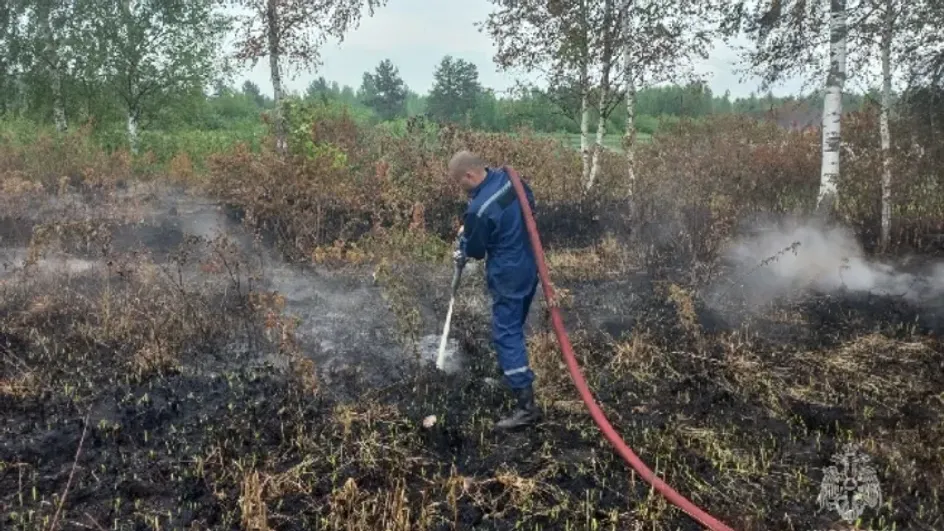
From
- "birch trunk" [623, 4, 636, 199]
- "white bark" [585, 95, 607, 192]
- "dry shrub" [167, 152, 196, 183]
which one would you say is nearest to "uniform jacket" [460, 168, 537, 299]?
"birch trunk" [623, 4, 636, 199]

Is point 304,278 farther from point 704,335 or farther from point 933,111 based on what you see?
point 933,111

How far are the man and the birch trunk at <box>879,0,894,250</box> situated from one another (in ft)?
19.0

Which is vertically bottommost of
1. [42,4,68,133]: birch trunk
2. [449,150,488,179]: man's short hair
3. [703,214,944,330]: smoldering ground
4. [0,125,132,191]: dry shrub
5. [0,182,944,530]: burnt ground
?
[0,182,944,530]: burnt ground

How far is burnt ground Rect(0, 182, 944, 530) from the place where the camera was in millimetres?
3678

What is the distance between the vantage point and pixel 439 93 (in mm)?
38375

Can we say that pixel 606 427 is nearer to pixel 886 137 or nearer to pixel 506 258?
pixel 506 258

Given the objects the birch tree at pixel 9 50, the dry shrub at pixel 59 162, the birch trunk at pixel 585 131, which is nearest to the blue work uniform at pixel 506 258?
the birch trunk at pixel 585 131

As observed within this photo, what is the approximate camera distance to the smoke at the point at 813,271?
289 inches

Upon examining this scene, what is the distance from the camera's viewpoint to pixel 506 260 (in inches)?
180

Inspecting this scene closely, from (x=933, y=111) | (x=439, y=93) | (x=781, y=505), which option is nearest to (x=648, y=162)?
(x=933, y=111)

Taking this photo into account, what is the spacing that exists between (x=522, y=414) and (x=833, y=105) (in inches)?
254

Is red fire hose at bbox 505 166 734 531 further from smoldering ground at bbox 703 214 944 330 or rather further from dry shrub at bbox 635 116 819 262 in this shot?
dry shrub at bbox 635 116 819 262

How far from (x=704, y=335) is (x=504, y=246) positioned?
2.56 metres

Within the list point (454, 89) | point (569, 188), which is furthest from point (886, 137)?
point (454, 89)
